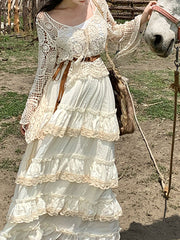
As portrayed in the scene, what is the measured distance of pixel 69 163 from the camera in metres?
2.50

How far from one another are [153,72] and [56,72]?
5.62 m

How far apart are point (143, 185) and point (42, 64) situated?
70.4 inches

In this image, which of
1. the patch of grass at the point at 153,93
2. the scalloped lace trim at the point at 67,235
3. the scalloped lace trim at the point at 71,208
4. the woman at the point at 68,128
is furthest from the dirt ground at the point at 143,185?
the woman at the point at 68,128

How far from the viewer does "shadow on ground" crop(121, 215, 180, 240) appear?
307cm

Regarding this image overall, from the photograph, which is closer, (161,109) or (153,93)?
(161,109)

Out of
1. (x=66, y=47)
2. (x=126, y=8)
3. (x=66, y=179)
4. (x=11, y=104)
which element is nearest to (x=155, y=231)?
(x=66, y=179)

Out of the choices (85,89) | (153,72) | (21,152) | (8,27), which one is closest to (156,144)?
(21,152)

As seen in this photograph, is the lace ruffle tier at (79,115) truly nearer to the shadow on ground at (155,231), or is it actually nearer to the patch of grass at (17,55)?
the shadow on ground at (155,231)

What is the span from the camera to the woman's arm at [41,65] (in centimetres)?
242

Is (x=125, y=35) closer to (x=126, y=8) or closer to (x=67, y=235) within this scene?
(x=67, y=235)

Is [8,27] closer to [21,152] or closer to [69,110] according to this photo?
[21,152]

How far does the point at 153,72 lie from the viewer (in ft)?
25.9

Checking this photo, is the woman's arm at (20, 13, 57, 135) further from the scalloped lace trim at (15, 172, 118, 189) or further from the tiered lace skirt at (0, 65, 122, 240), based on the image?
the scalloped lace trim at (15, 172, 118, 189)

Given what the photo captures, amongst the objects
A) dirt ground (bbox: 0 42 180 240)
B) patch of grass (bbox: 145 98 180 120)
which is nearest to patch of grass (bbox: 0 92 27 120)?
dirt ground (bbox: 0 42 180 240)
